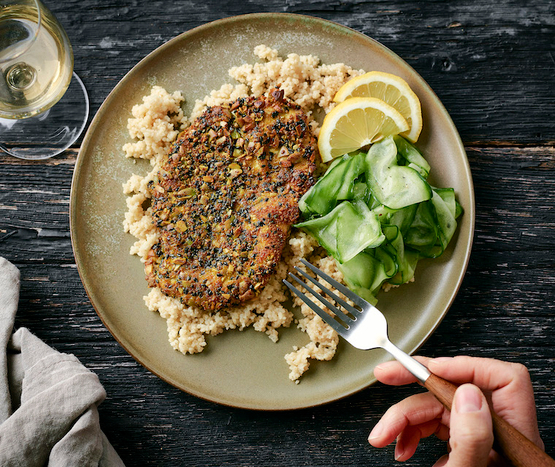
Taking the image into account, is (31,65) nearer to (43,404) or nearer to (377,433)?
(43,404)

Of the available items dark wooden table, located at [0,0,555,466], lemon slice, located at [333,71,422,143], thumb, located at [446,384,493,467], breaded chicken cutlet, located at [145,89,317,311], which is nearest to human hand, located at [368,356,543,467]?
thumb, located at [446,384,493,467]

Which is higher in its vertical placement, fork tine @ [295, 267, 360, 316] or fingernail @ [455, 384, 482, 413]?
fingernail @ [455, 384, 482, 413]

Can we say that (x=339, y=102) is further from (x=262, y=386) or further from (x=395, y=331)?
(x=262, y=386)

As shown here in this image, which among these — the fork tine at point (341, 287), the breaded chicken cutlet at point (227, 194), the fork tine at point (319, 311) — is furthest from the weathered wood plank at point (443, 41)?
the fork tine at point (319, 311)

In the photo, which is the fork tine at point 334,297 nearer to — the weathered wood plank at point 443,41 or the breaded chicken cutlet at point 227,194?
the breaded chicken cutlet at point 227,194

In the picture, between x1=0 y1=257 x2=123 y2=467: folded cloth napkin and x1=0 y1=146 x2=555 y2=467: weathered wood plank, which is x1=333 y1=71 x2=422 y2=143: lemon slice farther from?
x1=0 y1=257 x2=123 y2=467: folded cloth napkin

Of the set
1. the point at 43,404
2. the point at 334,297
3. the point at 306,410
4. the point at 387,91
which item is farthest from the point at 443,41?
the point at 43,404
